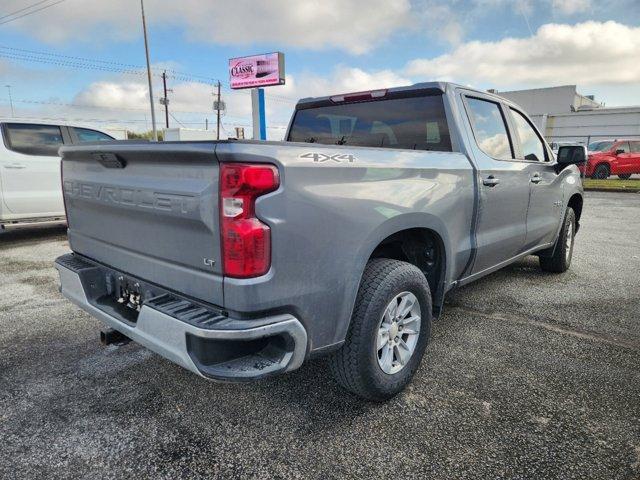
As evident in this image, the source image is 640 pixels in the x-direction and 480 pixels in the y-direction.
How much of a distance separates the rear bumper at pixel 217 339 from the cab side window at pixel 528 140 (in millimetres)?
2976

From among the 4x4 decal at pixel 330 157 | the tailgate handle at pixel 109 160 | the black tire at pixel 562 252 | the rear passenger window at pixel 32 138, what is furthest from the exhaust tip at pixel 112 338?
the rear passenger window at pixel 32 138

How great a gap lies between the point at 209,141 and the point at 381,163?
909 mm

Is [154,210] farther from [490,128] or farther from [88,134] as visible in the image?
[88,134]

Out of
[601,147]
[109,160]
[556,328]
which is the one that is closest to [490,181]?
[556,328]

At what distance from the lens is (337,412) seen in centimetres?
245

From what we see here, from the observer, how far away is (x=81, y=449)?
2.15 m

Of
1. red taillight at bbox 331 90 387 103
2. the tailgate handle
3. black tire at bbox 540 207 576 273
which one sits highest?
red taillight at bbox 331 90 387 103

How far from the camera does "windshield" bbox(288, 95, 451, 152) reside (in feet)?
10.5

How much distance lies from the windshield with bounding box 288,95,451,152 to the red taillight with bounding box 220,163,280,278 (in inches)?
69.4

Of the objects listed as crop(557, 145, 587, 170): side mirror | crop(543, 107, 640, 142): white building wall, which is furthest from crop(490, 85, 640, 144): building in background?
crop(557, 145, 587, 170): side mirror

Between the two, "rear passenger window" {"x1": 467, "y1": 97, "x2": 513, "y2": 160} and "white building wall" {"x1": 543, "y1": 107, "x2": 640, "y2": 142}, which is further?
"white building wall" {"x1": 543, "y1": 107, "x2": 640, "y2": 142}

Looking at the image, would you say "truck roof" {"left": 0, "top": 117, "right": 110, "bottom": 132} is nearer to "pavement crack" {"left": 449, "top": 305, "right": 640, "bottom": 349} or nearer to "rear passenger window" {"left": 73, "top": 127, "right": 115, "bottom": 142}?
"rear passenger window" {"left": 73, "top": 127, "right": 115, "bottom": 142}

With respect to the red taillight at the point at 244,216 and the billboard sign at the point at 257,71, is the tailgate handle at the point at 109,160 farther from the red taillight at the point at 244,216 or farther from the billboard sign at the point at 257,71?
the billboard sign at the point at 257,71

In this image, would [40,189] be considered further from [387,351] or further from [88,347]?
[387,351]
